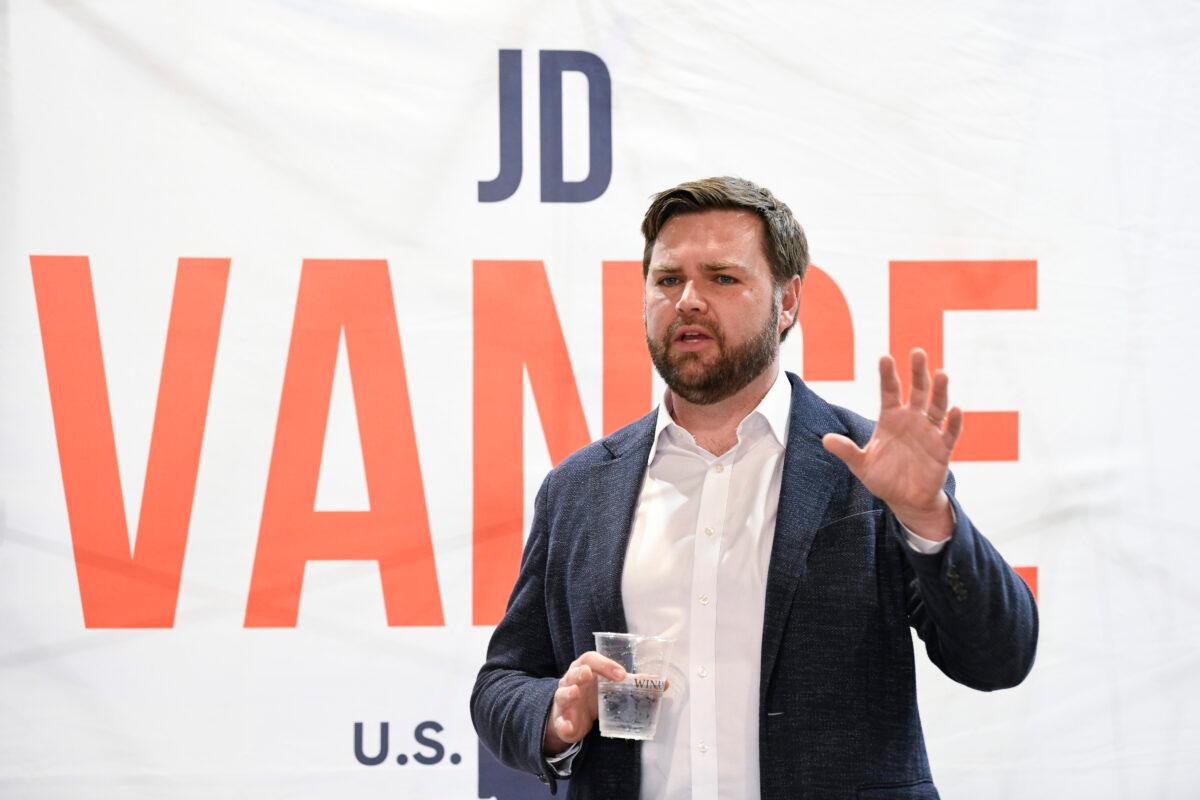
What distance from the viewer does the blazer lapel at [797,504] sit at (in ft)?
5.16

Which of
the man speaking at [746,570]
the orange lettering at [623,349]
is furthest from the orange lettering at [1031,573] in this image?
the man speaking at [746,570]

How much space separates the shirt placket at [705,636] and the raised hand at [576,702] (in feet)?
0.50

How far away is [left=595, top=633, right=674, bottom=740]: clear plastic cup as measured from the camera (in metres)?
1.54

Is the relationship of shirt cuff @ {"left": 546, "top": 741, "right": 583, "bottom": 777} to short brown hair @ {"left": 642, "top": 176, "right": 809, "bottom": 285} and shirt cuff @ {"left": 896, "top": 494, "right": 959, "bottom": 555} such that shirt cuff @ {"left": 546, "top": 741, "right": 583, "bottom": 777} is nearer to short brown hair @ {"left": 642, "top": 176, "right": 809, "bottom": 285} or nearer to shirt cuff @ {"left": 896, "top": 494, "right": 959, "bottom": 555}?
shirt cuff @ {"left": 896, "top": 494, "right": 959, "bottom": 555}

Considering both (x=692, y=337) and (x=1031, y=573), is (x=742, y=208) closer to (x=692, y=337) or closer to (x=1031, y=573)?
(x=692, y=337)

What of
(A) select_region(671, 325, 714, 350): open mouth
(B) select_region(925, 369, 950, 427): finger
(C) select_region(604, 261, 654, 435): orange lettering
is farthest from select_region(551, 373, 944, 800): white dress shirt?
(C) select_region(604, 261, 654, 435): orange lettering

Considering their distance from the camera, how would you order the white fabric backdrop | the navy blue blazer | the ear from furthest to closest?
the white fabric backdrop, the ear, the navy blue blazer

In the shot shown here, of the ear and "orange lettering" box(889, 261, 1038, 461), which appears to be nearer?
the ear

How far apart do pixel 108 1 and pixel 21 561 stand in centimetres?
132

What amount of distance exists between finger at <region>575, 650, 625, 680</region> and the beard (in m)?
0.47

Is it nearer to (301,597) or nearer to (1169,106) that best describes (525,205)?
(301,597)

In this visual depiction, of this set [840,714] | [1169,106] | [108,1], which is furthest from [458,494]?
[1169,106]

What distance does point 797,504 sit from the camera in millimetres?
1636

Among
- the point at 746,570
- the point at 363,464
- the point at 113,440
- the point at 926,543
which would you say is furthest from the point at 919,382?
the point at 113,440
